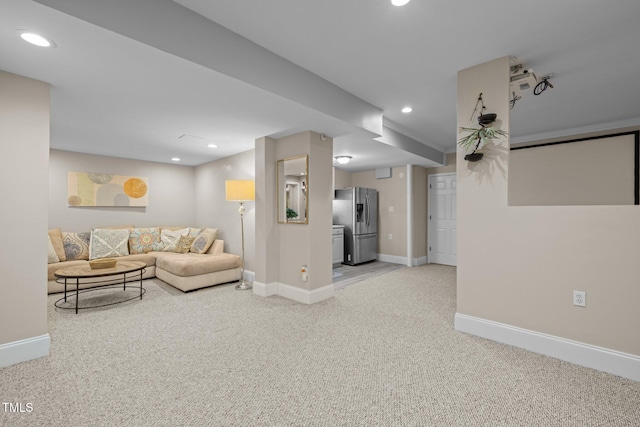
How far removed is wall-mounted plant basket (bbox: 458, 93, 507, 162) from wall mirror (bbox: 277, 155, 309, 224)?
181 centimetres

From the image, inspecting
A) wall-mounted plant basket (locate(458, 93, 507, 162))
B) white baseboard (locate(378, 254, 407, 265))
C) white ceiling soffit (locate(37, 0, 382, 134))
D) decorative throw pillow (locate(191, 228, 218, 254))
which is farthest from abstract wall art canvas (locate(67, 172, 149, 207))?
wall-mounted plant basket (locate(458, 93, 507, 162))

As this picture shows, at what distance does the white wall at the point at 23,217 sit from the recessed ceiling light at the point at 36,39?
626 mm

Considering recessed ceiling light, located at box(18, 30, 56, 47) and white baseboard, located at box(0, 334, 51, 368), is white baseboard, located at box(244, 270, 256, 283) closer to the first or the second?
white baseboard, located at box(0, 334, 51, 368)

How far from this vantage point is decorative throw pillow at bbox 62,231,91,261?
437 centimetres

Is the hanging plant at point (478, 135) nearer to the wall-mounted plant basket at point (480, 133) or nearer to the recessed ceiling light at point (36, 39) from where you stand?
the wall-mounted plant basket at point (480, 133)

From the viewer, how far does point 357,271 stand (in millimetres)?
5605

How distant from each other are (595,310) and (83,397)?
3578mm

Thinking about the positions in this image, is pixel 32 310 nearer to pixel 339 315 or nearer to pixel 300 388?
pixel 300 388


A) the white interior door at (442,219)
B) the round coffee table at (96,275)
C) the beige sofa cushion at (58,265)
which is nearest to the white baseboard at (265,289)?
the round coffee table at (96,275)

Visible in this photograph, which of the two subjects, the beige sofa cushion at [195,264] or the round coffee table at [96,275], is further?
the beige sofa cushion at [195,264]

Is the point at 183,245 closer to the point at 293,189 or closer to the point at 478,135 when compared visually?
the point at 293,189

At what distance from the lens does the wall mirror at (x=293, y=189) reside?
364 centimetres

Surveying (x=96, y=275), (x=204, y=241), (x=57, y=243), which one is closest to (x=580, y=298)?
(x=96, y=275)

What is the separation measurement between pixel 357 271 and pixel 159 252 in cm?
Answer: 372
